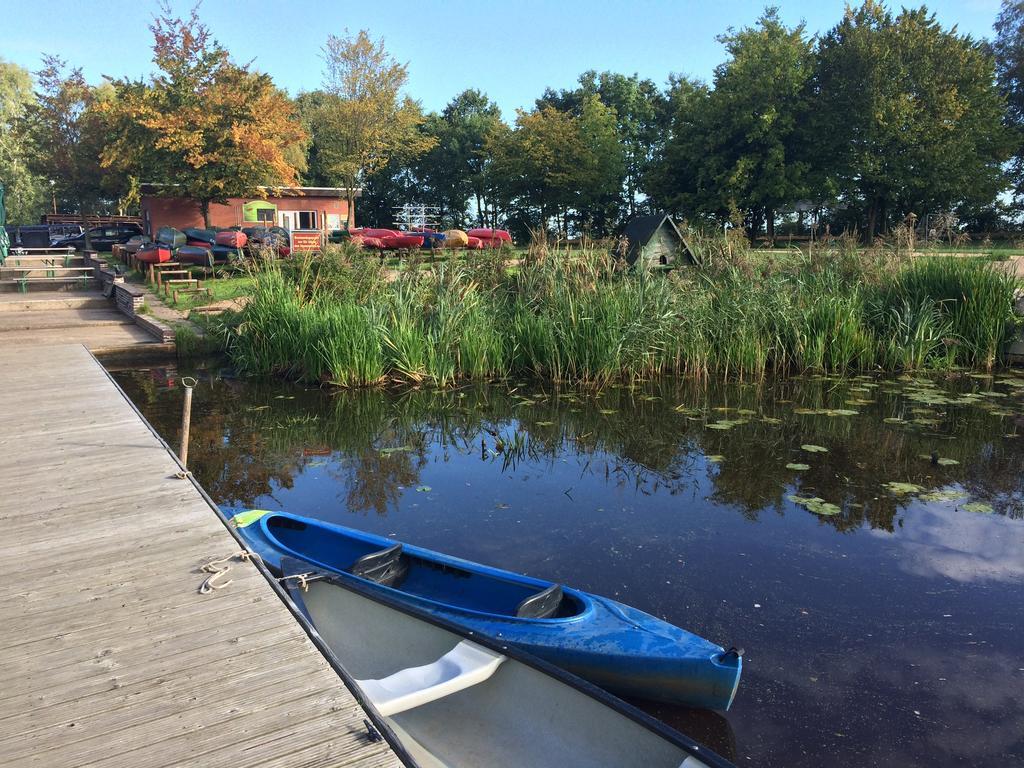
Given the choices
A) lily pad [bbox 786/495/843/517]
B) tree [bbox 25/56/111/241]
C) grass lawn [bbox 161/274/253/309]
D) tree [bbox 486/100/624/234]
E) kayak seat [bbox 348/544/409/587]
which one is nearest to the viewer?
kayak seat [bbox 348/544/409/587]

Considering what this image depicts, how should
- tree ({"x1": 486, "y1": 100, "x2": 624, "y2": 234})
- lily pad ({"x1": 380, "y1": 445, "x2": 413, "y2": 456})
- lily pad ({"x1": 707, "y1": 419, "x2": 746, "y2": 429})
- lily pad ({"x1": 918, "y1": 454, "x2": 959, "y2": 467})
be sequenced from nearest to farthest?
lily pad ({"x1": 918, "y1": 454, "x2": 959, "y2": 467})
lily pad ({"x1": 380, "y1": 445, "x2": 413, "y2": 456})
lily pad ({"x1": 707, "y1": 419, "x2": 746, "y2": 429})
tree ({"x1": 486, "y1": 100, "x2": 624, "y2": 234})

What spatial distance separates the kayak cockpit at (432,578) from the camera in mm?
4090

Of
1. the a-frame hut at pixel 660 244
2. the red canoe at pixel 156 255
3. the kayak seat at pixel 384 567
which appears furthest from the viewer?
the red canoe at pixel 156 255

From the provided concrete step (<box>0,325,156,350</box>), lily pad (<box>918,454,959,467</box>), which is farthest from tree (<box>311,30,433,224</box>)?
lily pad (<box>918,454,959,467</box>)

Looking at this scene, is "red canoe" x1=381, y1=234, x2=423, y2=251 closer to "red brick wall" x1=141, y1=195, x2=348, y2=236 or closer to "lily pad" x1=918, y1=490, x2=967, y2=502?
"red brick wall" x1=141, y1=195, x2=348, y2=236

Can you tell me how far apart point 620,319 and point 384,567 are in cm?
731

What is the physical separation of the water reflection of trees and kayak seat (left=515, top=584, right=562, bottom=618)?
281 centimetres

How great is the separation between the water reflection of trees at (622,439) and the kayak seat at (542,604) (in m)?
2.81

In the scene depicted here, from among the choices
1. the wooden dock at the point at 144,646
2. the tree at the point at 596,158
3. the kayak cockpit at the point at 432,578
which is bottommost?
the kayak cockpit at the point at 432,578

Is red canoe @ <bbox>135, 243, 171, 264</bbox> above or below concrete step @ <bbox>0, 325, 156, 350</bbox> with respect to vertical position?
above

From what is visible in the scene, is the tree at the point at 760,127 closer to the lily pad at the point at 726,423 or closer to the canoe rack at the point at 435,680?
the lily pad at the point at 726,423

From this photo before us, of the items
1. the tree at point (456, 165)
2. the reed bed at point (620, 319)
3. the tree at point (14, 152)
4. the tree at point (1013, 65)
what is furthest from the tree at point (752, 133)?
the tree at point (14, 152)

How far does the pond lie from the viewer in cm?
387

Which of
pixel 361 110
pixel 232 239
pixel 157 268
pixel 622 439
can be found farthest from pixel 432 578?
pixel 361 110
